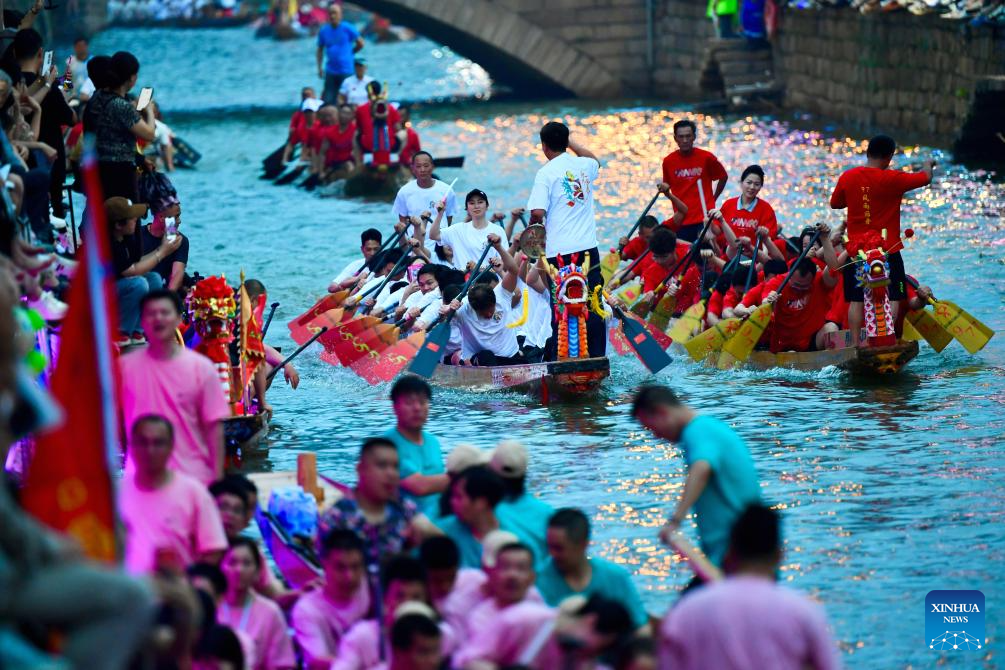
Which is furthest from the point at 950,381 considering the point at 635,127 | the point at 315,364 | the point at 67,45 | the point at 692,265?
the point at 67,45

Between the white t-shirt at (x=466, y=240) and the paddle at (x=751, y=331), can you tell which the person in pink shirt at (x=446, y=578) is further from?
the white t-shirt at (x=466, y=240)

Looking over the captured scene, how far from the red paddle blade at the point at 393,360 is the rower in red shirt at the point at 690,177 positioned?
113 inches

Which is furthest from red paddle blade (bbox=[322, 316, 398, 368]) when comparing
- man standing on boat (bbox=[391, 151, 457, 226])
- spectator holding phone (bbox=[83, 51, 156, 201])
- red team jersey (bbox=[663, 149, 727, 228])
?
red team jersey (bbox=[663, 149, 727, 228])

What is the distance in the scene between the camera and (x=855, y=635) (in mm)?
8734

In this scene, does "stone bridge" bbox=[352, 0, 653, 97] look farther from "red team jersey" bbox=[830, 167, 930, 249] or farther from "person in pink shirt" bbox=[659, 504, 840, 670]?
"person in pink shirt" bbox=[659, 504, 840, 670]

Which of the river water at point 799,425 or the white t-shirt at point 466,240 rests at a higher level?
the white t-shirt at point 466,240

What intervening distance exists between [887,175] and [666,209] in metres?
10.9

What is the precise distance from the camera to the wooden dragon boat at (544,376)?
43.5ft

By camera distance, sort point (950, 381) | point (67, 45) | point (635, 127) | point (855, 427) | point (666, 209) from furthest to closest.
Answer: point (67, 45), point (635, 127), point (666, 209), point (950, 381), point (855, 427)

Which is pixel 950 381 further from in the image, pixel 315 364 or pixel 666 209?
pixel 666 209

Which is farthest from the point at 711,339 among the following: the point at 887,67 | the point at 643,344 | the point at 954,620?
the point at 887,67

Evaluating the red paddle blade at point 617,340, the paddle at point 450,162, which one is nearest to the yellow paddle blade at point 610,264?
the red paddle blade at point 617,340

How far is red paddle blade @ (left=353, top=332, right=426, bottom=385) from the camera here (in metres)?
14.3

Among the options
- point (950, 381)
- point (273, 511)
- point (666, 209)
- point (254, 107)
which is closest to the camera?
point (273, 511)
